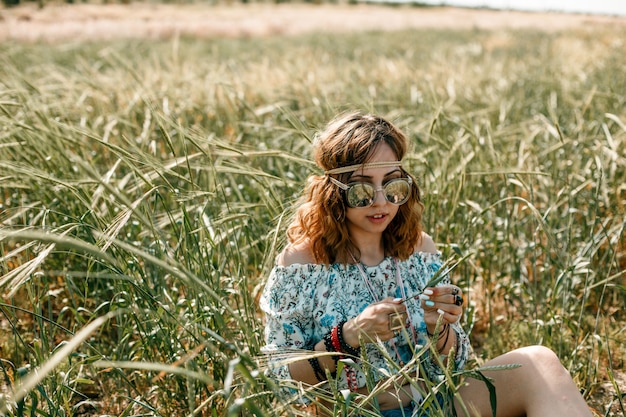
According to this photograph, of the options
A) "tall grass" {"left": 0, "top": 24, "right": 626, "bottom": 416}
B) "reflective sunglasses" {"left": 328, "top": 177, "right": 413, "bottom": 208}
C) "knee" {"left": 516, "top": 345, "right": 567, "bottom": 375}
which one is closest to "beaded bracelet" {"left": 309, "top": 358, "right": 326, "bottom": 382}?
"tall grass" {"left": 0, "top": 24, "right": 626, "bottom": 416}

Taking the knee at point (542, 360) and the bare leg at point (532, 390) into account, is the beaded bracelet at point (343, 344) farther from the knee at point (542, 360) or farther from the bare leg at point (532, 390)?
the knee at point (542, 360)

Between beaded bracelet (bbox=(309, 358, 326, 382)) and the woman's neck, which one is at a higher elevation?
the woman's neck

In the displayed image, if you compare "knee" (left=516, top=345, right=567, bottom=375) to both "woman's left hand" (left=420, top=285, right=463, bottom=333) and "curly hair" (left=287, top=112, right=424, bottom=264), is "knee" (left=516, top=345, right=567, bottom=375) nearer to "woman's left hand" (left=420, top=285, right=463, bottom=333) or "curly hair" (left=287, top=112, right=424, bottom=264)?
"woman's left hand" (left=420, top=285, right=463, bottom=333)

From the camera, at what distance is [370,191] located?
1682 mm

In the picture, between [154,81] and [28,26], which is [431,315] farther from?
[28,26]

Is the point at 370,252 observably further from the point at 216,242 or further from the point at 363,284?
the point at 216,242

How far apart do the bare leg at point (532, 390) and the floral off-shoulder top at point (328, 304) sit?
11 centimetres

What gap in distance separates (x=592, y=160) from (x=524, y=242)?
0.51 m

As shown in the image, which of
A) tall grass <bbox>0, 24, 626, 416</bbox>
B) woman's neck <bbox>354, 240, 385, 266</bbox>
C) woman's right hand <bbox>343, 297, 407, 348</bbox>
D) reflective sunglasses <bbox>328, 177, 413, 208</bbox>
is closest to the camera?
woman's right hand <bbox>343, 297, 407, 348</bbox>

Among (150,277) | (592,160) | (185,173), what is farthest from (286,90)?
(150,277)

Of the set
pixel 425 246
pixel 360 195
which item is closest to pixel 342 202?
pixel 360 195

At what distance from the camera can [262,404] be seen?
4.35 ft

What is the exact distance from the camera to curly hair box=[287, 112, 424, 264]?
171 centimetres

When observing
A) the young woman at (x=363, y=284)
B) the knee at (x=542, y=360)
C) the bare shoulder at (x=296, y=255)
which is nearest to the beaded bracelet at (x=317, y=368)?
the young woman at (x=363, y=284)
